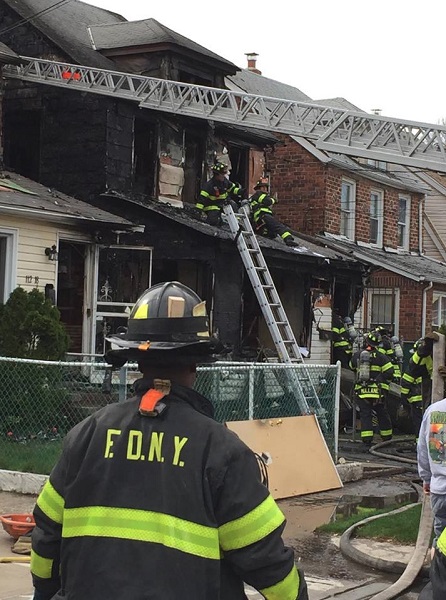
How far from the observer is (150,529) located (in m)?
2.42

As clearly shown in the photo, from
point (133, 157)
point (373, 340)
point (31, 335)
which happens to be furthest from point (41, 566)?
point (133, 157)

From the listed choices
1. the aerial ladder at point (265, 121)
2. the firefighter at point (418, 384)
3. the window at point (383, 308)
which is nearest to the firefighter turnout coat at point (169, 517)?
the firefighter at point (418, 384)

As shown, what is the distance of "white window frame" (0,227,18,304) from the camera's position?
12898mm

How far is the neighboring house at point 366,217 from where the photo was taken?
2258 centimetres

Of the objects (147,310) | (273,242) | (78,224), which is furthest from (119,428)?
(273,242)

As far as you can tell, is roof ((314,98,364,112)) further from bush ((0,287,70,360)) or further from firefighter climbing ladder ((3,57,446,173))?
bush ((0,287,70,360))

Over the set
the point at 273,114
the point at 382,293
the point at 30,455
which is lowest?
the point at 30,455

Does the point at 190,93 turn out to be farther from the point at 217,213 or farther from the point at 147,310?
the point at 147,310

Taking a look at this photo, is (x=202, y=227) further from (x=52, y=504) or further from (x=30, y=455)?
(x=52, y=504)

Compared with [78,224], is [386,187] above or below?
above

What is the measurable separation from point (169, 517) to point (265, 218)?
1476 cm

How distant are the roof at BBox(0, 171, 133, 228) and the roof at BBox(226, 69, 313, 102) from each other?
342 inches

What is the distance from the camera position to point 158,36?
54.6ft

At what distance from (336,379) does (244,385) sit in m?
1.78
